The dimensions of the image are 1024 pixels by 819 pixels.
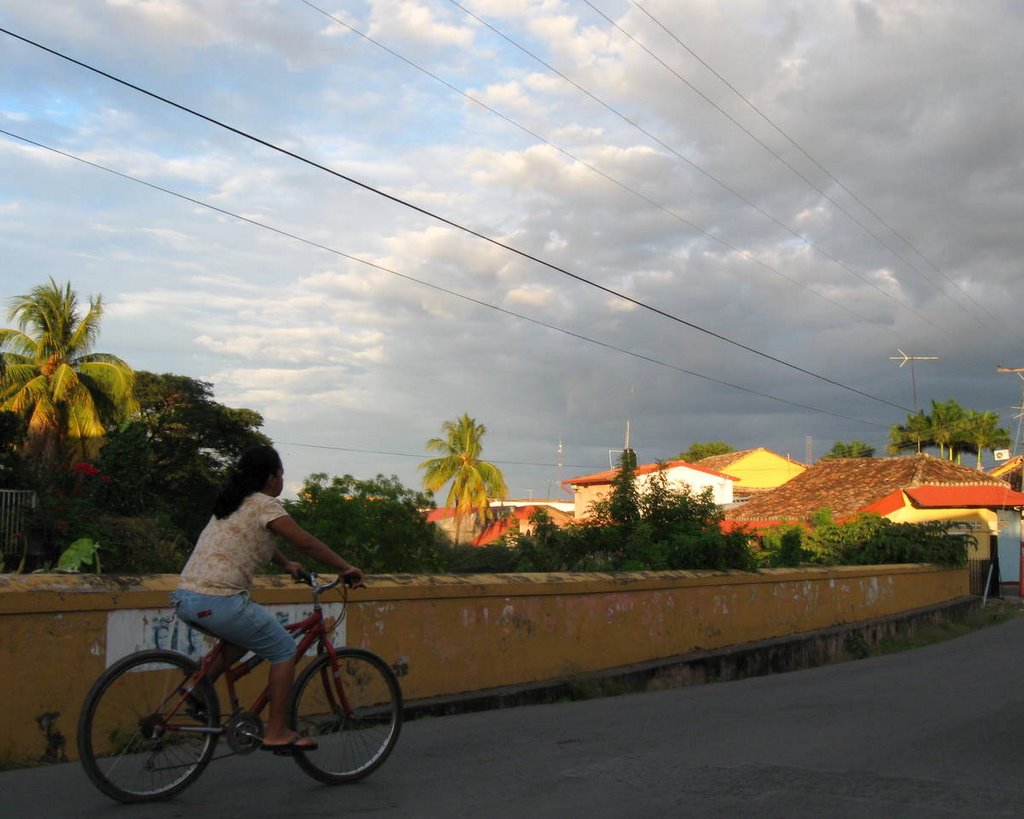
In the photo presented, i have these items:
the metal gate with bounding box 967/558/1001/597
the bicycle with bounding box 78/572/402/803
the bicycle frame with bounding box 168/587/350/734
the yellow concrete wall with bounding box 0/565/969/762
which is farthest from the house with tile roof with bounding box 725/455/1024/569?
the bicycle frame with bounding box 168/587/350/734

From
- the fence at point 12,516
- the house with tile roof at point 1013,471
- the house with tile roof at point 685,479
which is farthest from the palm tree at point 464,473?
the fence at point 12,516

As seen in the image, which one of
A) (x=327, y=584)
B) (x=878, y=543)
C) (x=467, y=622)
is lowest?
(x=467, y=622)

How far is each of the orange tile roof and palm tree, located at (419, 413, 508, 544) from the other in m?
19.8

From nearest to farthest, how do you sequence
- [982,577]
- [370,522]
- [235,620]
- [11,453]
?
[235,620] → [370,522] → [11,453] → [982,577]

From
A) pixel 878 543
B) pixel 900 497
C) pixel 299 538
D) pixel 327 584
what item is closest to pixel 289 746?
pixel 327 584

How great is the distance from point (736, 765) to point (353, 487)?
334 inches

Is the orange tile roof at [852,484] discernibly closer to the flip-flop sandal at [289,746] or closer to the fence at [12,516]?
the fence at [12,516]

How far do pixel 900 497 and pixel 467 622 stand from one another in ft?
115

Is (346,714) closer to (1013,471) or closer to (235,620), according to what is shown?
(235,620)

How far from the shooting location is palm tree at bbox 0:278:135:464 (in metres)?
37.4

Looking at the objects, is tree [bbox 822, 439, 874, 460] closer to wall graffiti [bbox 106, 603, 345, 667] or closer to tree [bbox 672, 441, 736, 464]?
tree [bbox 672, 441, 736, 464]

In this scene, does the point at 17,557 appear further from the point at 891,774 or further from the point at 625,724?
the point at 891,774

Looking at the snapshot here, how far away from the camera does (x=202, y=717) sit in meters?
5.20

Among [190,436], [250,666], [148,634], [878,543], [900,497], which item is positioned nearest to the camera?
[250,666]
